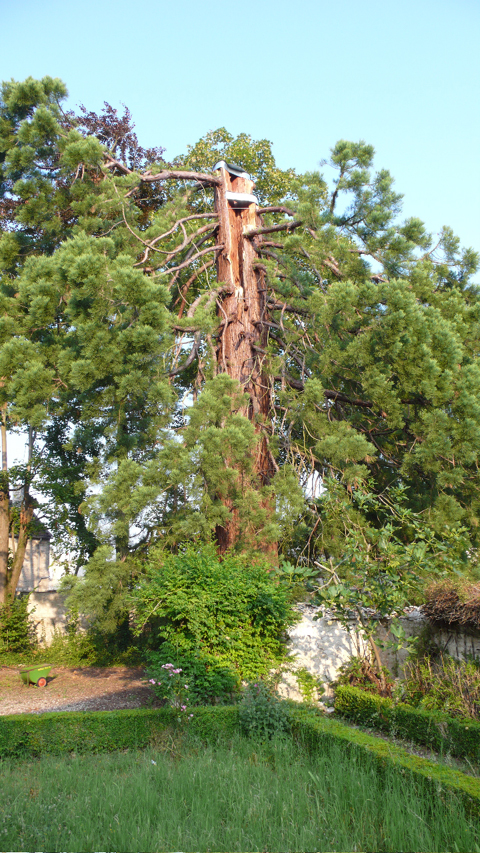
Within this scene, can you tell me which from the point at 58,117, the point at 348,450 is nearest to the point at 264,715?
the point at 348,450

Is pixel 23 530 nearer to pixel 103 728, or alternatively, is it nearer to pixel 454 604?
pixel 103 728

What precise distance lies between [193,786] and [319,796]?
2.60 feet

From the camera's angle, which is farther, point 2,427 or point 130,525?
point 2,427

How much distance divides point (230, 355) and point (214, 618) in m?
5.03

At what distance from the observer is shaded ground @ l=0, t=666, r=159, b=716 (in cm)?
841

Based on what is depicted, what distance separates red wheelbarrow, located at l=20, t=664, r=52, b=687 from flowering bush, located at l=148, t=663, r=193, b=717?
4.31 m

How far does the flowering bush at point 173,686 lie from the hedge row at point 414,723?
1630 mm

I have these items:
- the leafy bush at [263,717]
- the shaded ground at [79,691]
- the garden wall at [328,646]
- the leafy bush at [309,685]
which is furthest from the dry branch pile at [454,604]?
the shaded ground at [79,691]

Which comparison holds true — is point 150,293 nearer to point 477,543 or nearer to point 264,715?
point 264,715

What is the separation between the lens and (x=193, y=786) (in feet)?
12.9

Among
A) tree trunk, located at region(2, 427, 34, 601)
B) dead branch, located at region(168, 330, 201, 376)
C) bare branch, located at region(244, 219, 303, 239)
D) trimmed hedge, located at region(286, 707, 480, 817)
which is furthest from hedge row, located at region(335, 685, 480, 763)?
tree trunk, located at region(2, 427, 34, 601)

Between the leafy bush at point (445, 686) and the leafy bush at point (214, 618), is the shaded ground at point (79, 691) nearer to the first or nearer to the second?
the leafy bush at point (214, 618)

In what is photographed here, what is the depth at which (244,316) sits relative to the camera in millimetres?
10773

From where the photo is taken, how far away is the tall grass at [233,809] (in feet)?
10.5
